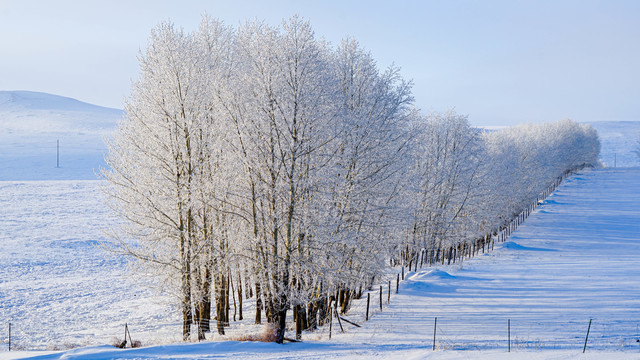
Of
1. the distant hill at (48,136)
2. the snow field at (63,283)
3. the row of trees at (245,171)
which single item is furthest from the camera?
the distant hill at (48,136)

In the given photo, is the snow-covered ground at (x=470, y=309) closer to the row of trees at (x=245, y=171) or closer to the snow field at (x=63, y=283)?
the snow field at (x=63, y=283)

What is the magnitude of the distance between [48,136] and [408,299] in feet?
408

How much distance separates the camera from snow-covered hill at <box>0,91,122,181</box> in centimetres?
8131

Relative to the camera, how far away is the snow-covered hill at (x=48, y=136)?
81.3m

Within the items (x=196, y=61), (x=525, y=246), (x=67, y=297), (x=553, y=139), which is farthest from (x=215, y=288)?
(x=553, y=139)

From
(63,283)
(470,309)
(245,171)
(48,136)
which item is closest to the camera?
(245,171)

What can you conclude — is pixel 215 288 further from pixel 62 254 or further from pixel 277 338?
pixel 62 254

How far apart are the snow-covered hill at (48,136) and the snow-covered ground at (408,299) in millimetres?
9332

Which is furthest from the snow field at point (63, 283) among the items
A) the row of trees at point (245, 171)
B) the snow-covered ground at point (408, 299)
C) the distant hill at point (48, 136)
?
the distant hill at point (48, 136)

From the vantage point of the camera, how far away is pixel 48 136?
11688 cm

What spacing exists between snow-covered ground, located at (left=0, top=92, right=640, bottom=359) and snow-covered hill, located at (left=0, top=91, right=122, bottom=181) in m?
9.33

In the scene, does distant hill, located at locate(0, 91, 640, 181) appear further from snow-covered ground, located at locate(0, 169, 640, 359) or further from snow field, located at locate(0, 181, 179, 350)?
snow-covered ground, located at locate(0, 169, 640, 359)

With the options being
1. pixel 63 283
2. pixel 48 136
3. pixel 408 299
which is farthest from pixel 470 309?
pixel 48 136

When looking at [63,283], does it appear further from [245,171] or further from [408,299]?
[408,299]
